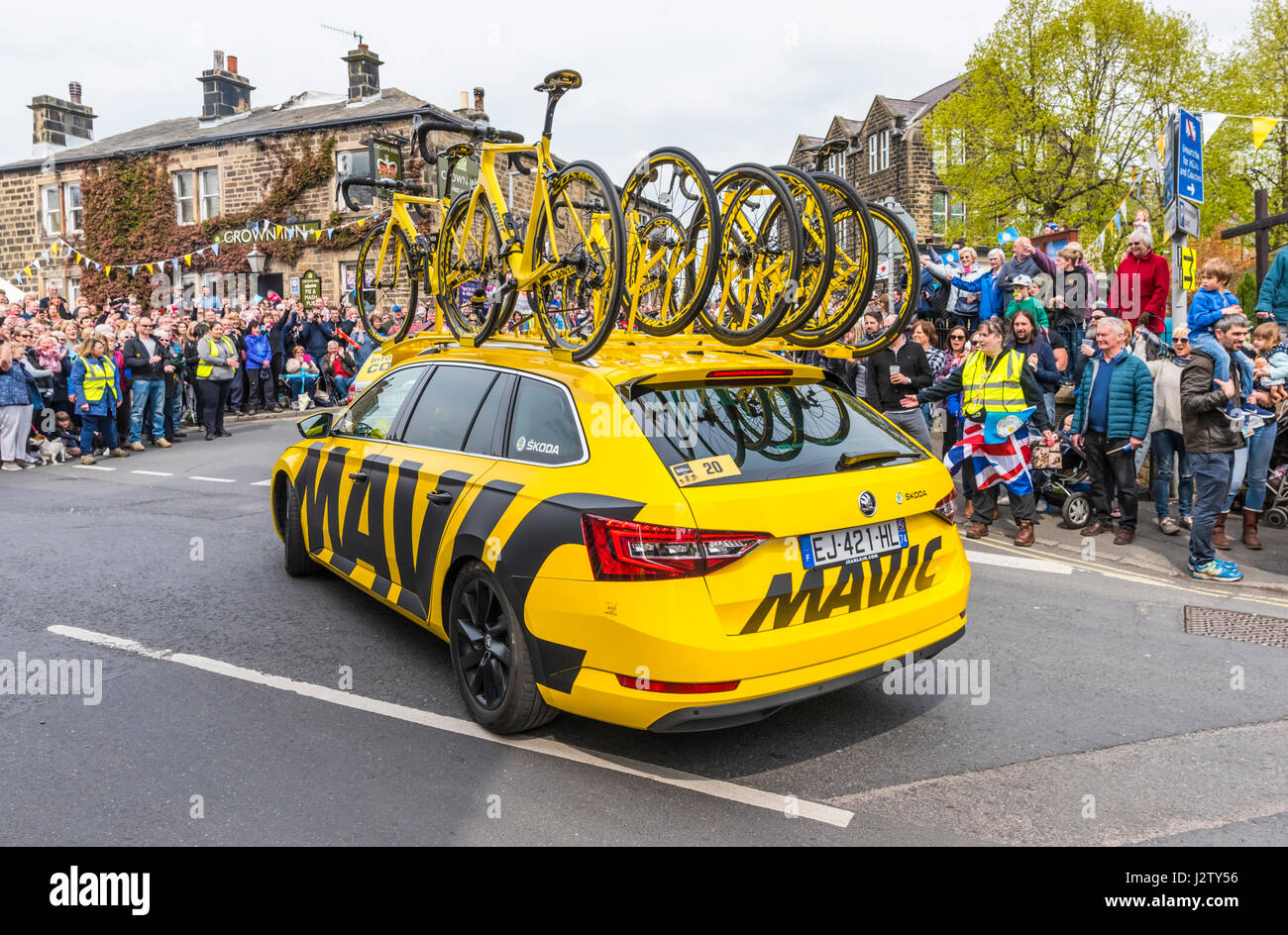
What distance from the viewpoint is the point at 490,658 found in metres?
4.21

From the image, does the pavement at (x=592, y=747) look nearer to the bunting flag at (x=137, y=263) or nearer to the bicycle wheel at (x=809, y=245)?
the bicycle wheel at (x=809, y=245)

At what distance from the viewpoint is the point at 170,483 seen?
11961 millimetres

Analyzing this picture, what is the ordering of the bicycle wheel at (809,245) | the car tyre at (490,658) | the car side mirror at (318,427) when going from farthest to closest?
the car side mirror at (318,427) < the bicycle wheel at (809,245) < the car tyre at (490,658)

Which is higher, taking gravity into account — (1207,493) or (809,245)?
(809,245)

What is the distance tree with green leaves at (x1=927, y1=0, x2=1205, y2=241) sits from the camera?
29219 mm

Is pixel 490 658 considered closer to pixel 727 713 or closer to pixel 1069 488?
pixel 727 713

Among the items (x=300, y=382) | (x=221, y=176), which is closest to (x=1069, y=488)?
(x=300, y=382)

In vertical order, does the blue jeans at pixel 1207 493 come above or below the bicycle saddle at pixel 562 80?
below

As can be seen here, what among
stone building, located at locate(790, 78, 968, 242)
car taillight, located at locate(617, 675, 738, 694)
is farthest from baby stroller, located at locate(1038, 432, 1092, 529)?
stone building, located at locate(790, 78, 968, 242)

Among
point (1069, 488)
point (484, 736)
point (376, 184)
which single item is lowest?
point (484, 736)

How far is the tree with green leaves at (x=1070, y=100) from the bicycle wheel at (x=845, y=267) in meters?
27.1

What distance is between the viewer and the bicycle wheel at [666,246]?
16.9ft

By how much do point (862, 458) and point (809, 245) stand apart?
1555 mm

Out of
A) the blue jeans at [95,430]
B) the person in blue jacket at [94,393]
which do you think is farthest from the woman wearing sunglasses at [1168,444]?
the blue jeans at [95,430]
